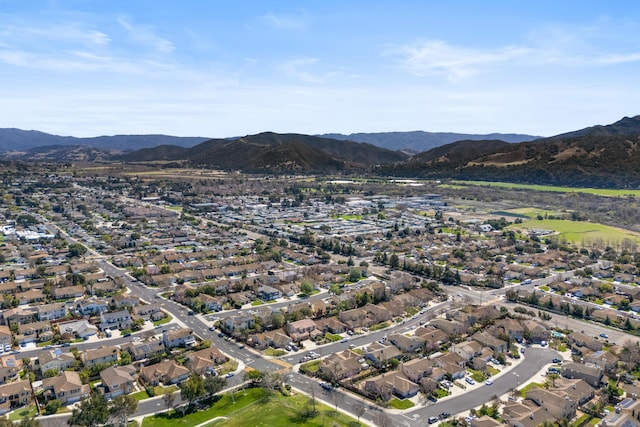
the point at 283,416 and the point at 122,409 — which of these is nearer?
the point at 122,409

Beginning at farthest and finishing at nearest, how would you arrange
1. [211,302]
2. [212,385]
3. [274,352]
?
[211,302]
[274,352]
[212,385]

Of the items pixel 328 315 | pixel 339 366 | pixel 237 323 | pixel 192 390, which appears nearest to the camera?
pixel 192 390

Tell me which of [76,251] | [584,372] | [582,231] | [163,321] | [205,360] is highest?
[582,231]

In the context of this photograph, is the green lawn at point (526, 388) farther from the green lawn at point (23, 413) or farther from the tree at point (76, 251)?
the tree at point (76, 251)

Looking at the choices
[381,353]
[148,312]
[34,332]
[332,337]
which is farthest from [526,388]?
[34,332]

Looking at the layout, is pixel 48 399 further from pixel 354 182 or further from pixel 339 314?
pixel 354 182

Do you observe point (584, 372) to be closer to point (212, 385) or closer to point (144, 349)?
point (212, 385)
